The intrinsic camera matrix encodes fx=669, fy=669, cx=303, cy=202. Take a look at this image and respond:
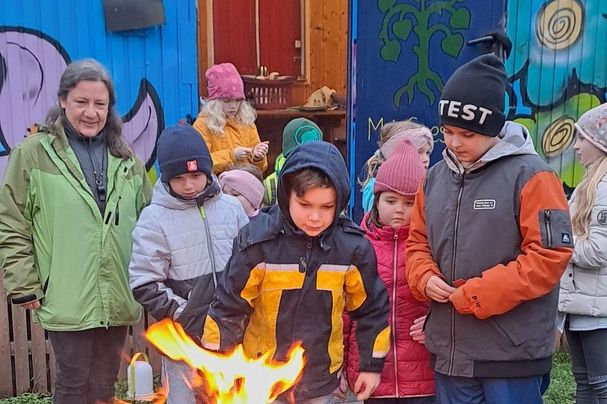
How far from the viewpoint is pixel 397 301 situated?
326cm

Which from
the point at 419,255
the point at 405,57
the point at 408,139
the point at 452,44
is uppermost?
the point at 452,44

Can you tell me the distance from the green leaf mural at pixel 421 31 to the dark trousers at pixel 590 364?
124 inches

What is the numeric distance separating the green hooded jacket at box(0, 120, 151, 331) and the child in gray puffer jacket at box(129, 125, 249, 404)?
1.01 feet

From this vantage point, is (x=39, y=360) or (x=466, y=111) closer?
(x=466, y=111)

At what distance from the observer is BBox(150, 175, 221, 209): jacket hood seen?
3.34m

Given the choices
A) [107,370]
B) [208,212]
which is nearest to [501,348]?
[208,212]

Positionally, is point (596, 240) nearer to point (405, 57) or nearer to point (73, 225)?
point (73, 225)

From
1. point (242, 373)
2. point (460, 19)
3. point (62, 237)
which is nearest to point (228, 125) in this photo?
point (460, 19)

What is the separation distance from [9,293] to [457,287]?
7.31 feet

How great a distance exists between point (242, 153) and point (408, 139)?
6.86ft

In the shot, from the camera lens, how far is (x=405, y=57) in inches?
253

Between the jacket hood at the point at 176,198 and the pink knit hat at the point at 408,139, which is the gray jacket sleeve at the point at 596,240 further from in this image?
the jacket hood at the point at 176,198

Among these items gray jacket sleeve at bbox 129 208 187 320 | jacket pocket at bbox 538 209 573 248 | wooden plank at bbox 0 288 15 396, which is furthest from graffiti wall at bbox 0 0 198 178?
jacket pocket at bbox 538 209 573 248

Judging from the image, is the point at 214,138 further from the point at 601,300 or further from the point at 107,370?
the point at 601,300
